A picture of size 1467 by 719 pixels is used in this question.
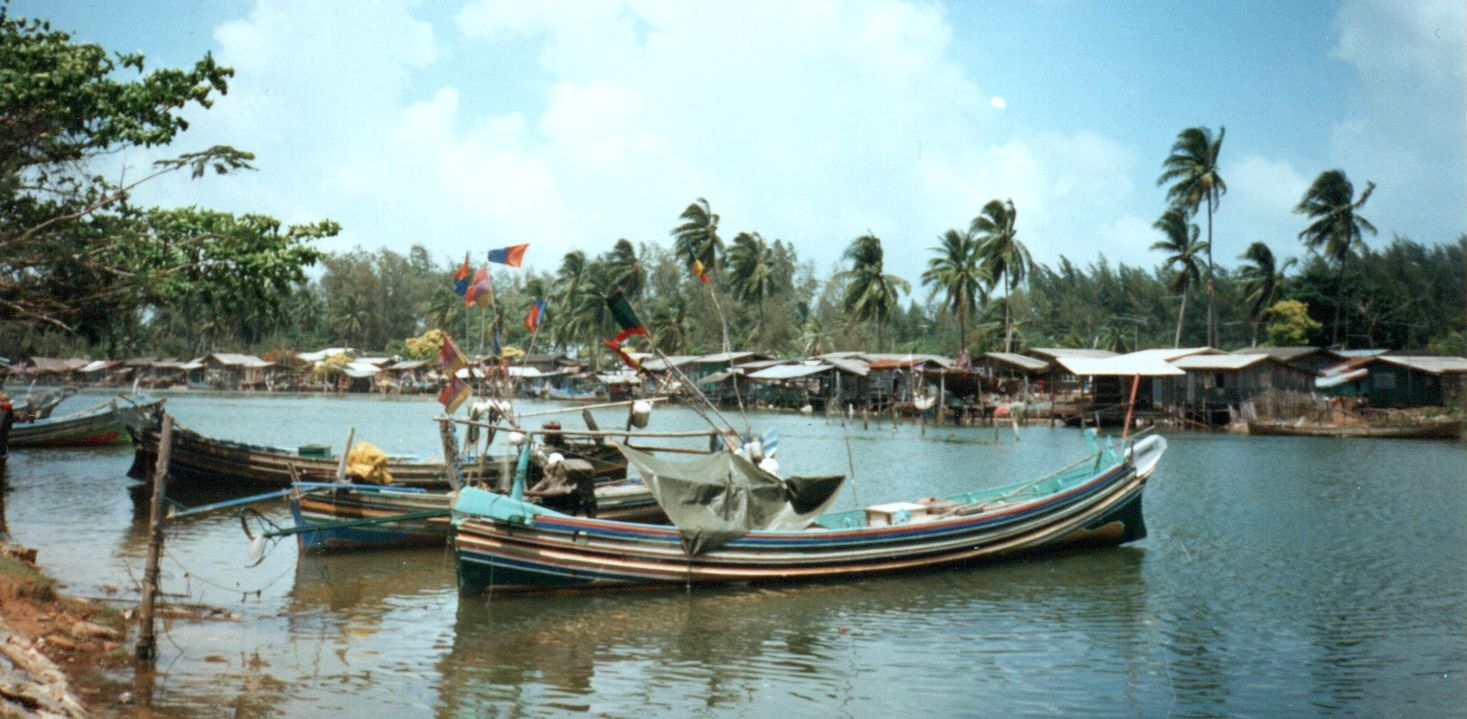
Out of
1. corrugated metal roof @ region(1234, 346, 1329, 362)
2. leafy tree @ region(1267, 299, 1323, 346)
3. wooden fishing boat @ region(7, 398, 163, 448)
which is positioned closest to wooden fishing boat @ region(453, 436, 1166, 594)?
wooden fishing boat @ region(7, 398, 163, 448)

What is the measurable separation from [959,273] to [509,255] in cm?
4529

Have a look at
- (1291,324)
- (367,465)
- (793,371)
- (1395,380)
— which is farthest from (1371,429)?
(367,465)

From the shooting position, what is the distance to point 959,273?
187 ft

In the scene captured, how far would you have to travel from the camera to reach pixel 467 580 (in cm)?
1108

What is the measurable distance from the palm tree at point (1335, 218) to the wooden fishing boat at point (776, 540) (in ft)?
153

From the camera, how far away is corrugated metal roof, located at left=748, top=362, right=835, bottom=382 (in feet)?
177

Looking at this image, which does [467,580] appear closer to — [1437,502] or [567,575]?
[567,575]

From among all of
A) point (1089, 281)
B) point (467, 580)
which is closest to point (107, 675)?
point (467, 580)

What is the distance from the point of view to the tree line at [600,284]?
1107 cm

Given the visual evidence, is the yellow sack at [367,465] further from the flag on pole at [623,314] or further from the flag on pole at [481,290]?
the flag on pole at [623,314]

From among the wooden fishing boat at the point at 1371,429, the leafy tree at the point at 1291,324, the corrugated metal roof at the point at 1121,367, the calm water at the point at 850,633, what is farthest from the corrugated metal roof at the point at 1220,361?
the calm water at the point at 850,633

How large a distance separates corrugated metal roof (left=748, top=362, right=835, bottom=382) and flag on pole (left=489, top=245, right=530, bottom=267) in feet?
130

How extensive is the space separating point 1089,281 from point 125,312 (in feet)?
282

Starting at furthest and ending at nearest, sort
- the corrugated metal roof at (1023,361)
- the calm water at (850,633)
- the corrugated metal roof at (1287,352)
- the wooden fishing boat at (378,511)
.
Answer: the corrugated metal roof at (1023,361) < the corrugated metal roof at (1287,352) < the wooden fishing boat at (378,511) < the calm water at (850,633)
